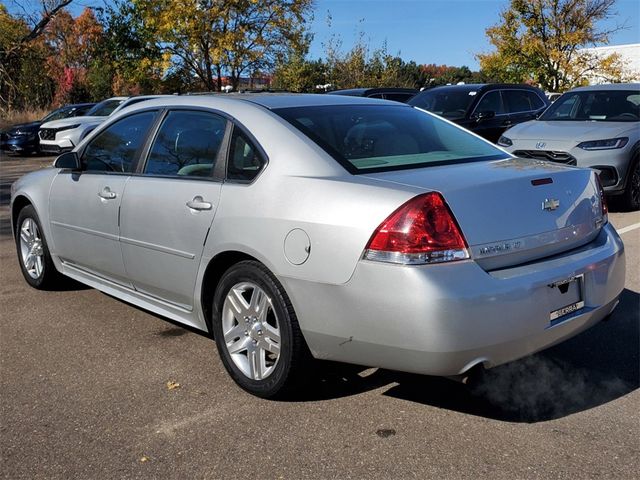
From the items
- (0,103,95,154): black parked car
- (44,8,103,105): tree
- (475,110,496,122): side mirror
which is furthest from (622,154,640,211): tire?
(44,8,103,105): tree

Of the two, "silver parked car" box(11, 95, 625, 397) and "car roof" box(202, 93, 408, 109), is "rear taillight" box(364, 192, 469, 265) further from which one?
"car roof" box(202, 93, 408, 109)

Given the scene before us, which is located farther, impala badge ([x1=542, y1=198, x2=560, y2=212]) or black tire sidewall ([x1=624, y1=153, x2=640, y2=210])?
black tire sidewall ([x1=624, y1=153, x2=640, y2=210])

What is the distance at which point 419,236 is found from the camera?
2.98m

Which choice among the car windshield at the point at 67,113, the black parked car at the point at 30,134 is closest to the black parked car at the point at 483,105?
the car windshield at the point at 67,113

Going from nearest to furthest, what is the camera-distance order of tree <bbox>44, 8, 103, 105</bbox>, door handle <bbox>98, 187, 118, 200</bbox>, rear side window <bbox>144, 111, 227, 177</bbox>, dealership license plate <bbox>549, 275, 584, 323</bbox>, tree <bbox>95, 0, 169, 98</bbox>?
dealership license plate <bbox>549, 275, 584, 323</bbox>
rear side window <bbox>144, 111, 227, 177</bbox>
door handle <bbox>98, 187, 118, 200</bbox>
tree <bbox>95, 0, 169, 98</bbox>
tree <bbox>44, 8, 103, 105</bbox>

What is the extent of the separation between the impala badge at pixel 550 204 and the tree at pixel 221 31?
22.9 metres

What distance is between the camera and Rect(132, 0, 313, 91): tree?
24625 millimetres

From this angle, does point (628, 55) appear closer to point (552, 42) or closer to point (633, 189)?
point (552, 42)

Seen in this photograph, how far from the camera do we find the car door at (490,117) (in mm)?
11453

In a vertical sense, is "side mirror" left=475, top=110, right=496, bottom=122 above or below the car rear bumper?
above

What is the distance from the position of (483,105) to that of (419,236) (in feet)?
31.1

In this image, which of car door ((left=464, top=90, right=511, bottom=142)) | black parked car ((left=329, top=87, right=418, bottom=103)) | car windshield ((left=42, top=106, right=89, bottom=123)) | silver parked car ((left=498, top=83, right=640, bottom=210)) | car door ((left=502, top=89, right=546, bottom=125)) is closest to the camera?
silver parked car ((left=498, top=83, right=640, bottom=210))

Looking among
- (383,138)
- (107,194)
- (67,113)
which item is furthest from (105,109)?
(383,138)

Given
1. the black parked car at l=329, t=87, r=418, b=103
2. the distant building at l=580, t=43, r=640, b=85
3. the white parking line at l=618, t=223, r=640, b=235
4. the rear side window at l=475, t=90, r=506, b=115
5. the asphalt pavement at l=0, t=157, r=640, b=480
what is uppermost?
the distant building at l=580, t=43, r=640, b=85
